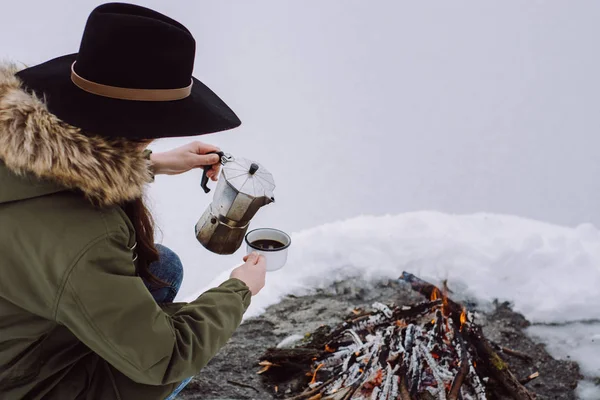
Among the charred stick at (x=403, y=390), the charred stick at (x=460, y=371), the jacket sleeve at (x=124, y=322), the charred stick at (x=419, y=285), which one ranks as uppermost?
the charred stick at (x=419, y=285)

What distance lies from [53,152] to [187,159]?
3.34 ft

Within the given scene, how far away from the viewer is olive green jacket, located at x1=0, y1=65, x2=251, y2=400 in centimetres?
126

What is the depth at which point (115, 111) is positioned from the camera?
136cm

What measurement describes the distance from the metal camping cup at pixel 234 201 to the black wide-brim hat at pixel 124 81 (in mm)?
481

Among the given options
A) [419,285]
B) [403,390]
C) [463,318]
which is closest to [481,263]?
[419,285]

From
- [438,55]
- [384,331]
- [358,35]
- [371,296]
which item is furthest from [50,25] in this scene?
[384,331]

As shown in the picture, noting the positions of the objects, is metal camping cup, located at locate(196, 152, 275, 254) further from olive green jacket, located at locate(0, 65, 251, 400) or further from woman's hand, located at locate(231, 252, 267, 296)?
olive green jacket, located at locate(0, 65, 251, 400)

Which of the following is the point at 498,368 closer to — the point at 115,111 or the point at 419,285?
the point at 419,285

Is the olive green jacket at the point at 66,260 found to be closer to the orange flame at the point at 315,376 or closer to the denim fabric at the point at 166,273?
the denim fabric at the point at 166,273

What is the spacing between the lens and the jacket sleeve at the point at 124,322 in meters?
1.26

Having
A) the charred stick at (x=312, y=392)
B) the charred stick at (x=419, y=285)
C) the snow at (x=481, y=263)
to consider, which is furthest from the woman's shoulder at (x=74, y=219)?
the charred stick at (x=419, y=285)

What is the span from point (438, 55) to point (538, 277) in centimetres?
367

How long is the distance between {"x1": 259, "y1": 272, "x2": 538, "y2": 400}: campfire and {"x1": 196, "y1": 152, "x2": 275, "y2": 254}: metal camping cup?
651mm

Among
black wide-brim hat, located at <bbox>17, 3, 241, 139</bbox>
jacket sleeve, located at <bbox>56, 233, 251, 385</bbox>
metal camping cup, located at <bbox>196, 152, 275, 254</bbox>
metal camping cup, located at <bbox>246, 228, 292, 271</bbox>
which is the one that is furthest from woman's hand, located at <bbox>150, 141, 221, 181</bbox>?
jacket sleeve, located at <bbox>56, 233, 251, 385</bbox>
